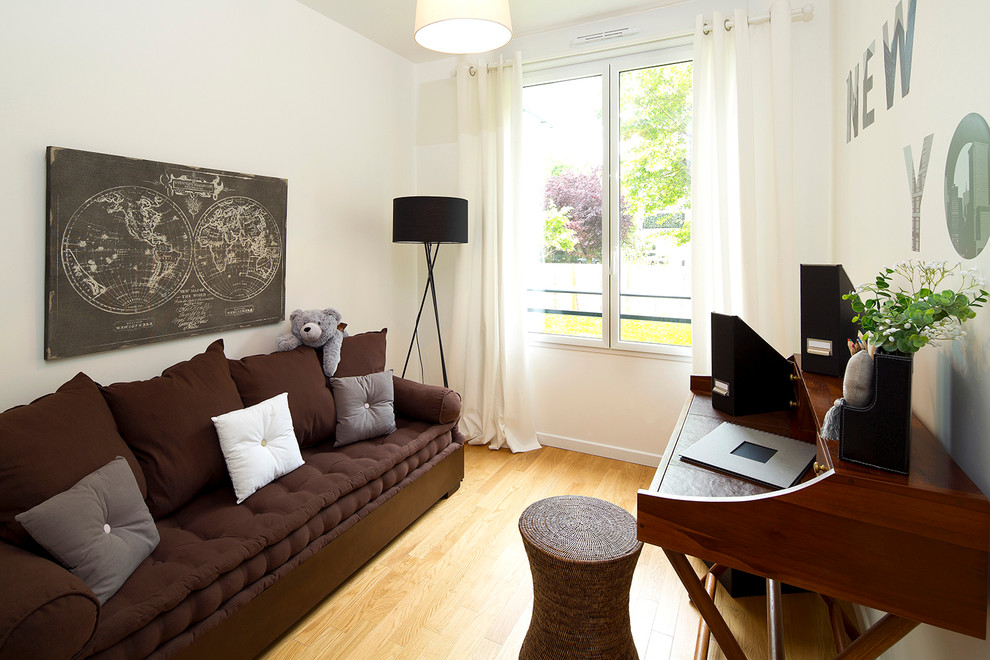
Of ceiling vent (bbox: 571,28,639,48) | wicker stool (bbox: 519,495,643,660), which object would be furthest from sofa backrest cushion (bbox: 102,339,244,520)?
ceiling vent (bbox: 571,28,639,48)

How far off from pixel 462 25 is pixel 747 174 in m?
1.80

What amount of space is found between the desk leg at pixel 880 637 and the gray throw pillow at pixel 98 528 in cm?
189

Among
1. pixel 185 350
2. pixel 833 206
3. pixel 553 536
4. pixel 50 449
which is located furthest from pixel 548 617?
pixel 833 206

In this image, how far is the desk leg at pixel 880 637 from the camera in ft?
3.35

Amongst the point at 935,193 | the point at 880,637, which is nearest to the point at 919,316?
the point at 935,193

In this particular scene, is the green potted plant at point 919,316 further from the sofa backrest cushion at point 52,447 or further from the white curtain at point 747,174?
the sofa backrest cushion at point 52,447

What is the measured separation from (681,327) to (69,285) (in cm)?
321

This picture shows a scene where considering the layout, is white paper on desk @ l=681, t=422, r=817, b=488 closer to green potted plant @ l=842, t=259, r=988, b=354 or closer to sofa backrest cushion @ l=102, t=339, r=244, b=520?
green potted plant @ l=842, t=259, r=988, b=354

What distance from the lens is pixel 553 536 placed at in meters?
1.65

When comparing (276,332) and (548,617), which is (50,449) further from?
(548,617)

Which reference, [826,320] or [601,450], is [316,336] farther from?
[826,320]

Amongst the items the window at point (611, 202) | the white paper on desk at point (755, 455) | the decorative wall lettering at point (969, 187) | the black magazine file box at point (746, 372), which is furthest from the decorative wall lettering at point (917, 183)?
the window at point (611, 202)

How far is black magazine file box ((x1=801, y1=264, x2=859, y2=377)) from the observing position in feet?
5.62

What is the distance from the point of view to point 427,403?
9.64ft
